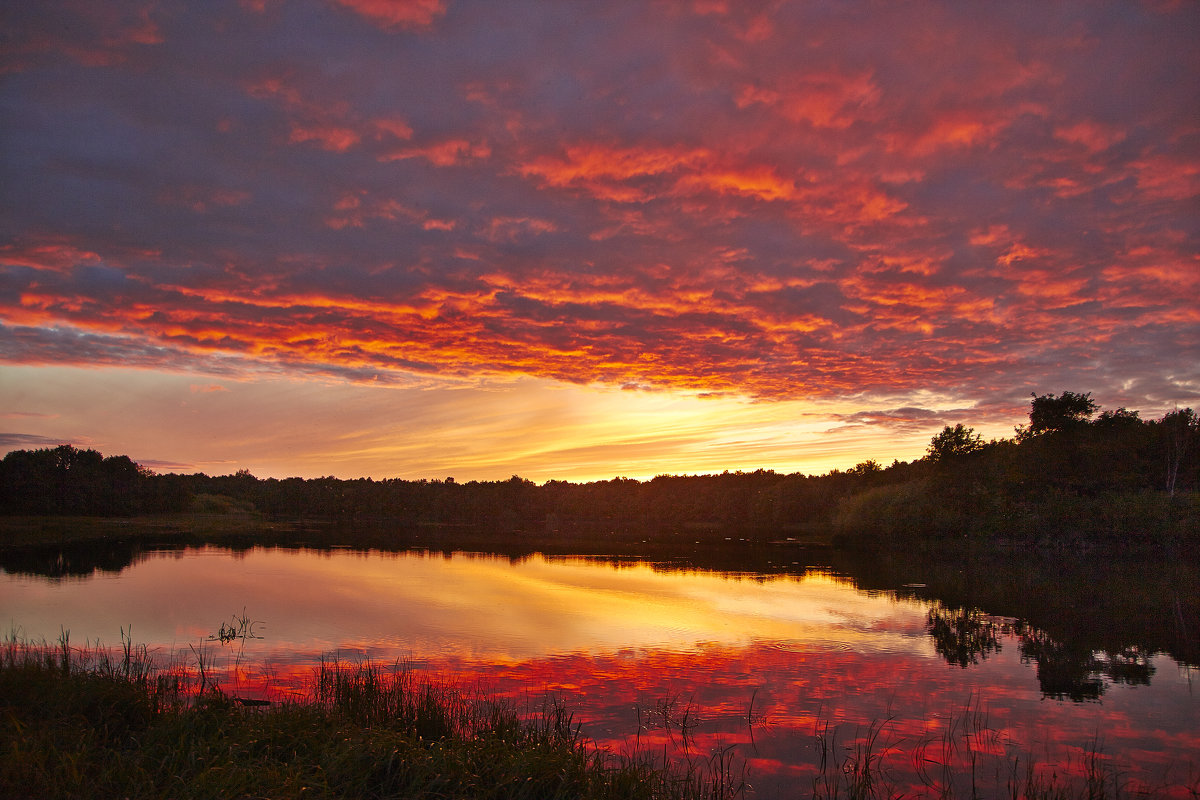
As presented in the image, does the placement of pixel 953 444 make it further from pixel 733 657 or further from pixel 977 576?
pixel 733 657

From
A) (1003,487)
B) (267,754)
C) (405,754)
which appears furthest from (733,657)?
(1003,487)

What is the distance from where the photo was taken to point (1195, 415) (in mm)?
64312

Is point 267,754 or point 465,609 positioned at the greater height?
point 267,754

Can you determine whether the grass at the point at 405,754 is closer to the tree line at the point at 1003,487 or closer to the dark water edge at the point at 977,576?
the dark water edge at the point at 977,576

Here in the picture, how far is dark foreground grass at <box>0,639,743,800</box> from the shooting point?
303 inches

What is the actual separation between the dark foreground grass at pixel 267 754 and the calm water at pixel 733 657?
2.96 m

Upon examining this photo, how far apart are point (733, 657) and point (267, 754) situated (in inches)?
590

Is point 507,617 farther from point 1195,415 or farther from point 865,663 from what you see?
point 1195,415

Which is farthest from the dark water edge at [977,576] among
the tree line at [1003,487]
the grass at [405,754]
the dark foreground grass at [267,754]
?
the dark foreground grass at [267,754]

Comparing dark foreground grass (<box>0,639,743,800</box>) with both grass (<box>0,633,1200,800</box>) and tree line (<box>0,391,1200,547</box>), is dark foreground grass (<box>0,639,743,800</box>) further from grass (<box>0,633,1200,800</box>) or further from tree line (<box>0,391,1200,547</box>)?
tree line (<box>0,391,1200,547</box>)

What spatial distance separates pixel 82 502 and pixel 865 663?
345ft

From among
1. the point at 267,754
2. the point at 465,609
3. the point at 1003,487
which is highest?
the point at 1003,487

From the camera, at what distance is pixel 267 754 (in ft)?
29.4

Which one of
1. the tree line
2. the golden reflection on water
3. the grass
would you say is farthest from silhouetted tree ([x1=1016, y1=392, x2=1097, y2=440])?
the grass
